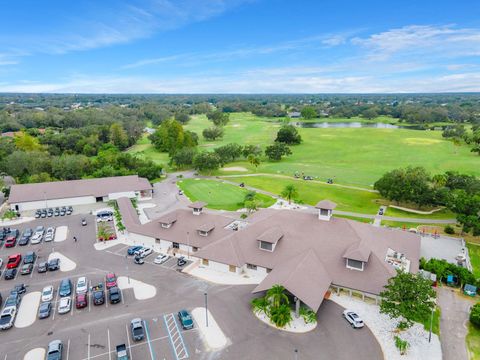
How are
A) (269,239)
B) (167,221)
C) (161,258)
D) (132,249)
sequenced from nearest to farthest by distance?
(269,239) → (161,258) → (132,249) → (167,221)

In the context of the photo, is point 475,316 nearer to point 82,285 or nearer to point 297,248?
point 297,248

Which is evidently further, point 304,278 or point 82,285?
point 82,285

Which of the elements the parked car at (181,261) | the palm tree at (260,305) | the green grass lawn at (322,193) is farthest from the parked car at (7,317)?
the green grass lawn at (322,193)

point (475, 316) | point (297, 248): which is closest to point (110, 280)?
point (297, 248)

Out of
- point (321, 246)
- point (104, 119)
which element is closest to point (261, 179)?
point (321, 246)

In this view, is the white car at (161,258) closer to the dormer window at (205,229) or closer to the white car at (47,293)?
the dormer window at (205,229)

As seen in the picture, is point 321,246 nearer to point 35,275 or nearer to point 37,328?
point 37,328

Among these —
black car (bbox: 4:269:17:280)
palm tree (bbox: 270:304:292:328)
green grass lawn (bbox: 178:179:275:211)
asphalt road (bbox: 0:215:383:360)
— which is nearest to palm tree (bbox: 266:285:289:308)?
palm tree (bbox: 270:304:292:328)
